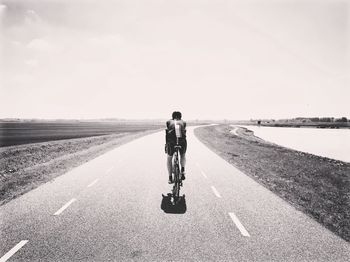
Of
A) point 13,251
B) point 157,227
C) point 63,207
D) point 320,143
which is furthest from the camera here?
point 320,143

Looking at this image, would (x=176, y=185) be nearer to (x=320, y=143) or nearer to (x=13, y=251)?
(x=13, y=251)

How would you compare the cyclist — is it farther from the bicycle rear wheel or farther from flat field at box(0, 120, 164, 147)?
flat field at box(0, 120, 164, 147)

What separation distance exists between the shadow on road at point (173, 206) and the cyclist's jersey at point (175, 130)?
5.91 ft

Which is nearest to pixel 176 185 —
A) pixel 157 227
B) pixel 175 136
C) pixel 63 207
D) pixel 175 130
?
pixel 175 136

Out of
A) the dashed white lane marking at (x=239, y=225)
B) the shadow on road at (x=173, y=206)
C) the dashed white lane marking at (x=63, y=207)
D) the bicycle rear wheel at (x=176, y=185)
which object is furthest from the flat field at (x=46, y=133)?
the dashed white lane marking at (x=239, y=225)

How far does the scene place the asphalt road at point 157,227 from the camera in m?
4.79

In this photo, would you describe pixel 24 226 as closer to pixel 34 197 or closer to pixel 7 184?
pixel 34 197

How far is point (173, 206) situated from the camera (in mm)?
7613

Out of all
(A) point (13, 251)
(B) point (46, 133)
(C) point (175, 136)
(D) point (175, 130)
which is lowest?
(B) point (46, 133)

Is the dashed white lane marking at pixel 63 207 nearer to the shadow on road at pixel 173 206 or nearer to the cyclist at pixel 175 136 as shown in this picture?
the shadow on road at pixel 173 206

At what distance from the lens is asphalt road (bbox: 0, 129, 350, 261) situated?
4793 mm

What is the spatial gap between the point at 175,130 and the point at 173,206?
2.14 metres

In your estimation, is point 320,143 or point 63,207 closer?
point 63,207

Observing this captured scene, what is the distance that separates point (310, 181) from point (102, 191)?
31.3ft
